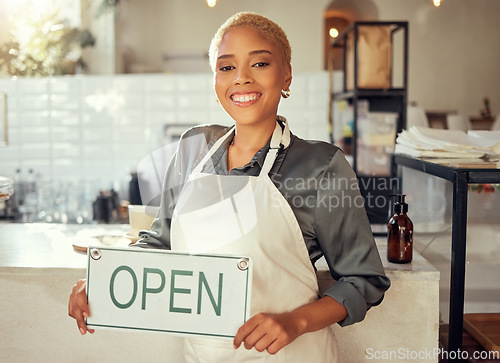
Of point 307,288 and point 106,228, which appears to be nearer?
point 307,288

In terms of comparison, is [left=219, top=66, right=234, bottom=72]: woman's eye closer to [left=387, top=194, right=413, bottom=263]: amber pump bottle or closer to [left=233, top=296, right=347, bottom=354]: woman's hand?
[left=233, top=296, right=347, bottom=354]: woman's hand

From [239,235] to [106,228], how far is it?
1.17 m

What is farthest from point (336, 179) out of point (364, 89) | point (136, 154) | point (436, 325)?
point (136, 154)

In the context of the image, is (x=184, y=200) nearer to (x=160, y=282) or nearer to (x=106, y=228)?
(x=160, y=282)

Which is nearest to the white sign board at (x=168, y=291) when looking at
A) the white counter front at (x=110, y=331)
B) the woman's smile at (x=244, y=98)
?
the woman's smile at (x=244, y=98)

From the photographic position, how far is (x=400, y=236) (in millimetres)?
1501

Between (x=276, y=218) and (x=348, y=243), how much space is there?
0.15m

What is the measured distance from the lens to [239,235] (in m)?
1.11

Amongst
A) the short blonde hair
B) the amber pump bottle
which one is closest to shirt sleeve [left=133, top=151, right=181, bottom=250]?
the short blonde hair

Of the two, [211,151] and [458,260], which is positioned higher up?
[211,151]

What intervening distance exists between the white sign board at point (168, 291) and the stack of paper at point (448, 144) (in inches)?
36.8

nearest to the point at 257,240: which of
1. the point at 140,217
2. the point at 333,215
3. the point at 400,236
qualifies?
the point at 333,215

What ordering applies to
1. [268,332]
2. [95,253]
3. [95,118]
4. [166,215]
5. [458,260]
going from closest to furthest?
[268,332] < [95,253] < [166,215] < [458,260] < [95,118]

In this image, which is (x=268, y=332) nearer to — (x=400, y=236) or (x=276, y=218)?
(x=276, y=218)
